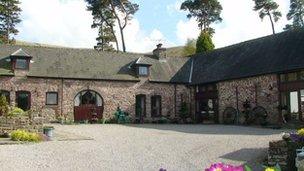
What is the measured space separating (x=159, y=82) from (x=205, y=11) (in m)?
19.6

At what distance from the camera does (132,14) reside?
47375 mm

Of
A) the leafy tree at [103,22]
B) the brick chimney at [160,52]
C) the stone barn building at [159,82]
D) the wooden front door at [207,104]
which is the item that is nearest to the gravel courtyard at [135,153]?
the stone barn building at [159,82]

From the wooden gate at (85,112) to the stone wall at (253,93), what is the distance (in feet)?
27.6

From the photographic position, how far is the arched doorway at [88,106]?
29312mm

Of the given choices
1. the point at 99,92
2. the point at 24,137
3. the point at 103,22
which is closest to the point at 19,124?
the point at 24,137

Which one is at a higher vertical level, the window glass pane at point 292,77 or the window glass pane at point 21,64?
the window glass pane at point 21,64

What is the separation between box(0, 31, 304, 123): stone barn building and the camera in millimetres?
25469

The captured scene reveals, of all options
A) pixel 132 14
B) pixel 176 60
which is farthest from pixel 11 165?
pixel 132 14

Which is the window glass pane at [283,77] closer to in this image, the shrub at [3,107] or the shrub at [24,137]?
the shrub at [24,137]

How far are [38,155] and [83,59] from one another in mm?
18206

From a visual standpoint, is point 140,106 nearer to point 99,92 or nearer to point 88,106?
point 99,92

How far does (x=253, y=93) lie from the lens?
2680 centimetres

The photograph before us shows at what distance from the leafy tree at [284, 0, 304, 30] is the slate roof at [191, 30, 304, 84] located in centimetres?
2238

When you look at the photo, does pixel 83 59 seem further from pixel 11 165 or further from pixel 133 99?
pixel 11 165
